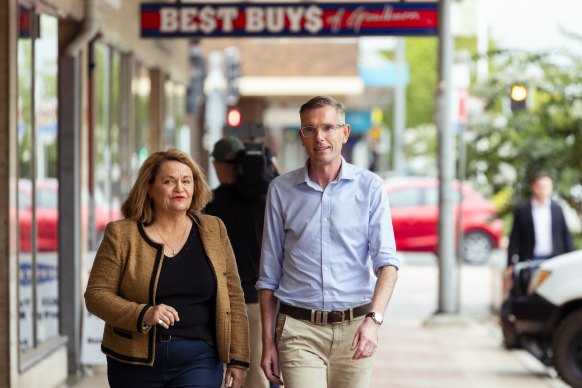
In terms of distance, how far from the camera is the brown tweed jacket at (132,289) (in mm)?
5355

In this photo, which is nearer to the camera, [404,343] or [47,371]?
[47,371]

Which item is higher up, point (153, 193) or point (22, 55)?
point (22, 55)

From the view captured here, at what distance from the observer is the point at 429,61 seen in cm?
6191

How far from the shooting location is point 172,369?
5.44 meters

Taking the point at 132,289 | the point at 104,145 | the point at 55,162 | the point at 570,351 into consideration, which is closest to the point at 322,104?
the point at 132,289

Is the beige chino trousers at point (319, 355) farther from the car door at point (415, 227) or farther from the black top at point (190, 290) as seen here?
the car door at point (415, 227)

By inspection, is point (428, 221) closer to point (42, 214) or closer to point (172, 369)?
point (42, 214)

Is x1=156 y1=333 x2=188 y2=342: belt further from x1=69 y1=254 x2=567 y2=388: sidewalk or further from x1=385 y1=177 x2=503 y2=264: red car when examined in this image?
x1=385 y1=177 x2=503 y2=264: red car

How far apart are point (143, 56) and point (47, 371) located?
262 inches

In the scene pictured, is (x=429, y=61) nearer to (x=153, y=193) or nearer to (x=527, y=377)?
(x=527, y=377)

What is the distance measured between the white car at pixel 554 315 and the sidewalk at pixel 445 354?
37cm

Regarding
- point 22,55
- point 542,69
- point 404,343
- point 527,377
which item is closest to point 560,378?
point 527,377

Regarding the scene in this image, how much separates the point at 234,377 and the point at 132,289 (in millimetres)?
632

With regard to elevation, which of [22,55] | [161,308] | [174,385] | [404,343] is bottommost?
[404,343]
